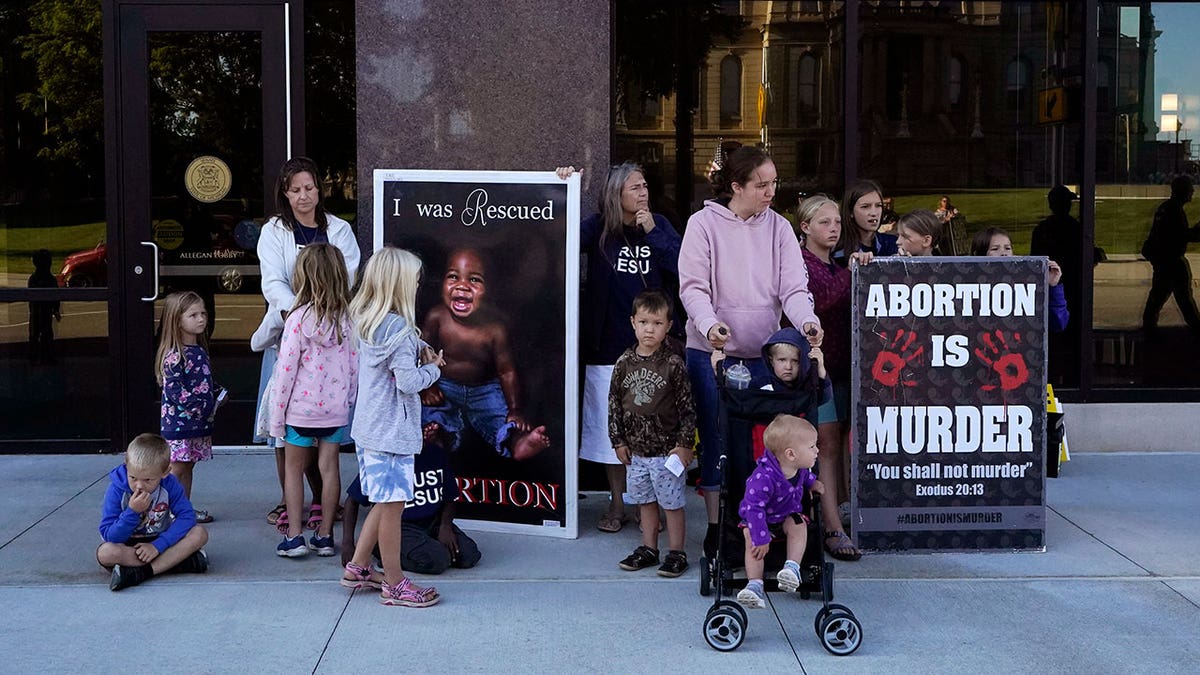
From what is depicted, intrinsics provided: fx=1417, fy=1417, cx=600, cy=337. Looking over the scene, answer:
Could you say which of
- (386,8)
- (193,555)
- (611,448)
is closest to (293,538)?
(193,555)

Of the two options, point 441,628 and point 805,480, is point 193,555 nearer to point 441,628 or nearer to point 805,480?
point 441,628

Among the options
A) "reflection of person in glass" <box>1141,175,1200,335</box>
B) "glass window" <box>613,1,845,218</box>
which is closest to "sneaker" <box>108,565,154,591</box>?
"glass window" <box>613,1,845,218</box>

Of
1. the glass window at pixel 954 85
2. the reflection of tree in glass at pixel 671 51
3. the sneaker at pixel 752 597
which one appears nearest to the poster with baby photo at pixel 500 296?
the sneaker at pixel 752 597

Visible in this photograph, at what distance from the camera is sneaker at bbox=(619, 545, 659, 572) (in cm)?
619

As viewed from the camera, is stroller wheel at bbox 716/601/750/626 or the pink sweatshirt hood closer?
stroller wheel at bbox 716/601/750/626

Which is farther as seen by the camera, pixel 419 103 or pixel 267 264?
pixel 419 103

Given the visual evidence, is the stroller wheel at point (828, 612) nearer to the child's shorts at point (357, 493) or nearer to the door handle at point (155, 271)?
the child's shorts at point (357, 493)

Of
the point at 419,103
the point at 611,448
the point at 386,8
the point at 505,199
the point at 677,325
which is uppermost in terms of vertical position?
the point at 386,8

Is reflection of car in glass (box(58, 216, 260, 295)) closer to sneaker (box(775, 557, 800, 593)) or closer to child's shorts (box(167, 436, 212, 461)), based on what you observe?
child's shorts (box(167, 436, 212, 461))

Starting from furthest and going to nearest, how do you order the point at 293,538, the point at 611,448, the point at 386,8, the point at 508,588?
the point at 386,8
the point at 611,448
the point at 293,538
the point at 508,588

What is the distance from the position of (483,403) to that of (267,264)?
3.93 ft

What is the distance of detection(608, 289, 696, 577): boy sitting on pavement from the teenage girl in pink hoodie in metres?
0.17

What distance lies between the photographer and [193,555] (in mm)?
6055

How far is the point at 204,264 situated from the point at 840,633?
16.2 ft
